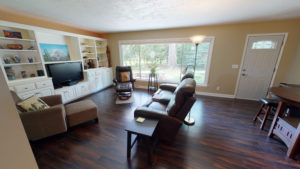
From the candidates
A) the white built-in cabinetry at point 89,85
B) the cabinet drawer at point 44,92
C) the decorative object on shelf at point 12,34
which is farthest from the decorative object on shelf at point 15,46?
the white built-in cabinetry at point 89,85

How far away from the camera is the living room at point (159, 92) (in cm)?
161

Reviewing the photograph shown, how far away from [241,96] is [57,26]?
20.4 feet

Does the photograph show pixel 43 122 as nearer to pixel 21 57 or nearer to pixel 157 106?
pixel 157 106

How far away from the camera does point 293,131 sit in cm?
164

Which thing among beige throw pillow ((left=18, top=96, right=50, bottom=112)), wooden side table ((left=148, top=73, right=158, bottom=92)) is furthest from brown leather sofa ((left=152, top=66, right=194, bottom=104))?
beige throw pillow ((left=18, top=96, right=50, bottom=112))

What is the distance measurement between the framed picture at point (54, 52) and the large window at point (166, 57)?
79.3 inches

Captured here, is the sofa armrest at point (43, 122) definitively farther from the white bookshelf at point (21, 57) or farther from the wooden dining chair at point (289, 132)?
the wooden dining chair at point (289, 132)

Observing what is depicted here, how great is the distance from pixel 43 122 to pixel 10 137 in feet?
5.03

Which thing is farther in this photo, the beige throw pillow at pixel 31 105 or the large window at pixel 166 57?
the large window at pixel 166 57

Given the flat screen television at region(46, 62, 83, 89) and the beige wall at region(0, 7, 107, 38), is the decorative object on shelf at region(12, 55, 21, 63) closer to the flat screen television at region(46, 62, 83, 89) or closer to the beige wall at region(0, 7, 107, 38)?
the flat screen television at region(46, 62, 83, 89)

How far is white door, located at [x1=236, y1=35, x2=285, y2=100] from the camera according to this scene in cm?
305

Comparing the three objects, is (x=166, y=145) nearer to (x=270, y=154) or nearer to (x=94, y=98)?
(x=270, y=154)

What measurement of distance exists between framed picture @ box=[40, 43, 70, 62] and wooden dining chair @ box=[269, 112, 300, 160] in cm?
545

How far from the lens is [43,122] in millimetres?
1811
